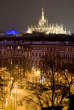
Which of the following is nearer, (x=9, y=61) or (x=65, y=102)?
(x=65, y=102)

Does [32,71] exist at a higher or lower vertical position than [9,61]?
lower

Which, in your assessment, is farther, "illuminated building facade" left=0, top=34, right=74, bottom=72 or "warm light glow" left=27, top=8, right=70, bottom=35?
"warm light glow" left=27, top=8, right=70, bottom=35

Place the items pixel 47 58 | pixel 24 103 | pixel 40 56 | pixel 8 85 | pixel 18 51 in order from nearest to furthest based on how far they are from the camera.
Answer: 1. pixel 24 103
2. pixel 8 85
3. pixel 47 58
4. pixel 40 56
5. pixel 18 51

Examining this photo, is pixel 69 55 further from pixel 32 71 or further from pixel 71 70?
pixel 32 71

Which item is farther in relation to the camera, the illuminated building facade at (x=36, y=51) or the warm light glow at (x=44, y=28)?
the warm light glow at (x=44, y=28)

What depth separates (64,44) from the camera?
17.2ft

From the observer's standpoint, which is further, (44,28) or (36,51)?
(44,28)

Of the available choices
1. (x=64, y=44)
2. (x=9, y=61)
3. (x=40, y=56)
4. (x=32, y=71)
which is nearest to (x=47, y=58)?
(x=40, y=56)

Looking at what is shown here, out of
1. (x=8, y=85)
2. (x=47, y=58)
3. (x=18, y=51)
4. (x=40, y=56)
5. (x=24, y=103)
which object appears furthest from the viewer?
(x=18, y=51)

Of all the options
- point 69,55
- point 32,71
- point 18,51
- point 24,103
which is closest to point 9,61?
point 18,51

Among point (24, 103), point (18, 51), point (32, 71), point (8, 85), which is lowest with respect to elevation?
point (24, 103)

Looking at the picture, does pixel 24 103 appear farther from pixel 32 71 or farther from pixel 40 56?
pixel 40 56

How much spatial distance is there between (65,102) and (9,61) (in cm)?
250

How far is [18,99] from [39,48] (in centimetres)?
213
